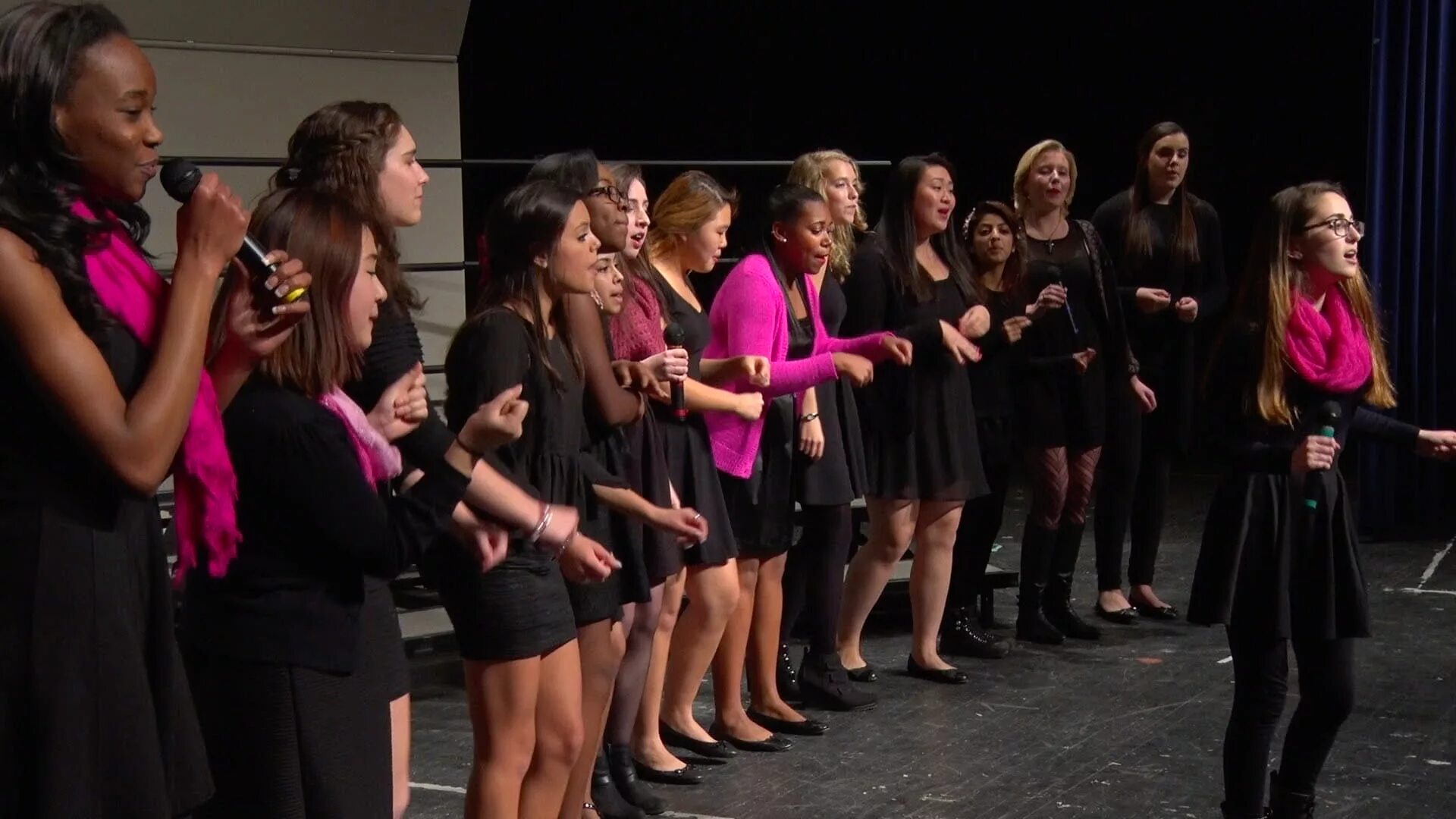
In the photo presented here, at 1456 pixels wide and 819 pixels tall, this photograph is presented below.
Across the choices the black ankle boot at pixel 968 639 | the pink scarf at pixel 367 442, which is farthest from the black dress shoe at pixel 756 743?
the pink scarf at pixel 367 442

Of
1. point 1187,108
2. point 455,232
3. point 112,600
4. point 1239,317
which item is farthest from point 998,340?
point 1187,108

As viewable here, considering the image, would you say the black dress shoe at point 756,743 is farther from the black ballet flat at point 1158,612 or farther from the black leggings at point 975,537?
the black ballet flat at point 1158,612

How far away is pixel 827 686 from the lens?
15.9 feet

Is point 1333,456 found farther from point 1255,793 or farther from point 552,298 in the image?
point 552,298

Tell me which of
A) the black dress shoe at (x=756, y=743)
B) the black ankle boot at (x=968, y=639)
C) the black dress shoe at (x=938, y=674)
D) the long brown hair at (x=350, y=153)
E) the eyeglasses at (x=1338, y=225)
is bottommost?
the black dress shoe at (x=756, y=743)

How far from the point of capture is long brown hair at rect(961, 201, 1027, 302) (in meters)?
5.43

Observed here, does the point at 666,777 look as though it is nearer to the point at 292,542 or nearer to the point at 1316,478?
the point at 1316,478

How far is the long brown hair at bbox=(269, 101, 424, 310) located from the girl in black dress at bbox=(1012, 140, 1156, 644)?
119 inches

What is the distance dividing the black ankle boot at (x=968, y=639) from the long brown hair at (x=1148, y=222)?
54.2 inches

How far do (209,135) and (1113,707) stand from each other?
3322mm

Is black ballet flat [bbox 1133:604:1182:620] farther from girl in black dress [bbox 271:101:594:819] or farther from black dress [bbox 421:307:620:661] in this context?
girl in black dress [bbox 271:101:594:819]

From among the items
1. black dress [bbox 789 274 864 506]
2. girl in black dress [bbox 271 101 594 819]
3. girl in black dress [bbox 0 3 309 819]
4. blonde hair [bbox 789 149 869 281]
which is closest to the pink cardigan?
black dress [bbox 789 274 864 506]

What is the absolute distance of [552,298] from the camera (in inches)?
124

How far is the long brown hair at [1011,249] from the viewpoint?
5430 mm
